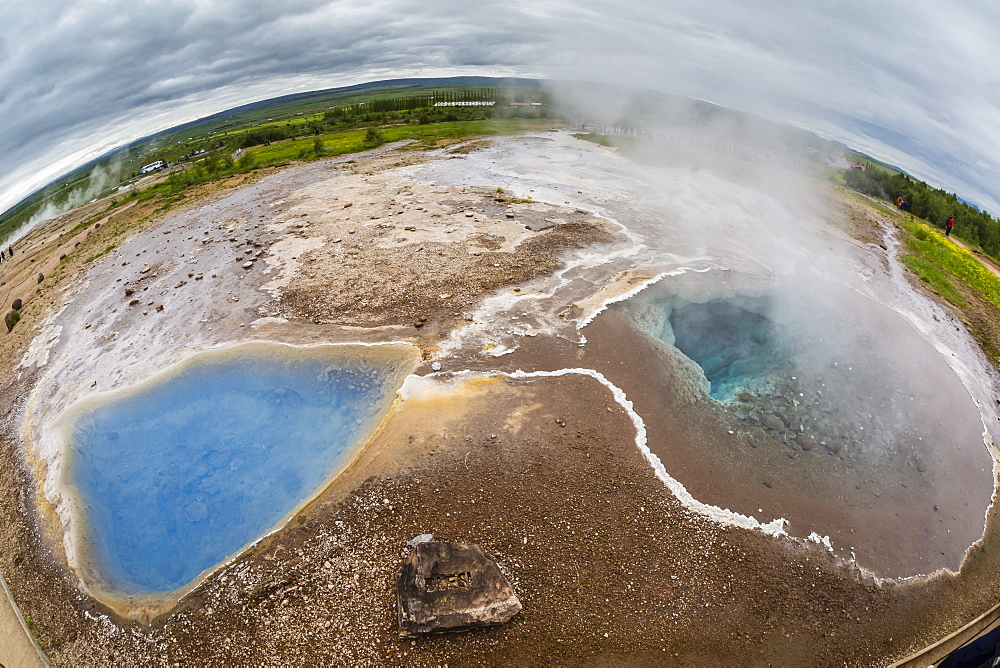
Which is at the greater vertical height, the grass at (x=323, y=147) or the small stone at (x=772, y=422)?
the grass at (x=323, y=147)

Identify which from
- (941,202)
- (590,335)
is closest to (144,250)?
(590,335)

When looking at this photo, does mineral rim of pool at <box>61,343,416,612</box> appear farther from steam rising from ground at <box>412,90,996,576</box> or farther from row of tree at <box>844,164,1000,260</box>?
row of tree at <box>844,164,1000,260</box>

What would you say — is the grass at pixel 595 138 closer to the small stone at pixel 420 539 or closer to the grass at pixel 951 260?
the grass at pixel 951 260

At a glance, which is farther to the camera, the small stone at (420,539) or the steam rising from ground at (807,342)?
the steam rising from ground at (807,342)

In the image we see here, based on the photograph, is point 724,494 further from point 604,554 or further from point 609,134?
point 609,134

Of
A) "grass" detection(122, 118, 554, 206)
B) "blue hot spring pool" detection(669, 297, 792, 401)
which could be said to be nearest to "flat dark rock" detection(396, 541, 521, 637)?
"blue hot spring pool" detection(669, 297, 792, 401)

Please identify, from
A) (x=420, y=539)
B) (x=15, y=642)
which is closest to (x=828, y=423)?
(x=420, y=539)

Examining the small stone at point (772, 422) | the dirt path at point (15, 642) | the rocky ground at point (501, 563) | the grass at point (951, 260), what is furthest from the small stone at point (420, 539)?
the grass at point (951, 260)
